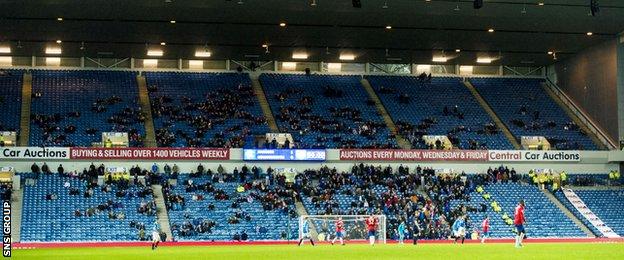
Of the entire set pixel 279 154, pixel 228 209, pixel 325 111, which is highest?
pixel 325 111

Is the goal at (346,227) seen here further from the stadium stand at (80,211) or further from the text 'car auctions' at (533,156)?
the text 'car auctions' at (533,156)

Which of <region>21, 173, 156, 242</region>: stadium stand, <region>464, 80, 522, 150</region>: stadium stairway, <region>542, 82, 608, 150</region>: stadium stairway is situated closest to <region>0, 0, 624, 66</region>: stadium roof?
<region>464, 80, 522, 150</region>: stadium stairway

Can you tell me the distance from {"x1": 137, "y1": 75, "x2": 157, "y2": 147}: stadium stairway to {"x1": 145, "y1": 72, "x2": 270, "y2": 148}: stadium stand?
33 cm

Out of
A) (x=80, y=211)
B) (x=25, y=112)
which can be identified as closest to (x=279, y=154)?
(x=80, y=211)

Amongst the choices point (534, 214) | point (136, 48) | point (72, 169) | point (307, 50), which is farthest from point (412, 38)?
point (72, 169)

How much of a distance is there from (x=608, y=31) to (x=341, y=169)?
19.7 m

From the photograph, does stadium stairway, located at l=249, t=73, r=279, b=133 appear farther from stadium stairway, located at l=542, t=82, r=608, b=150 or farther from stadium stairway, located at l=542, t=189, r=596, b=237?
stadium stairway, located at l=542, t=82, r=608, b=150

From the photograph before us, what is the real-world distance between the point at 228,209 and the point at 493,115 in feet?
84.4

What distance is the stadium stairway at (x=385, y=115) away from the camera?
6950 centimetres

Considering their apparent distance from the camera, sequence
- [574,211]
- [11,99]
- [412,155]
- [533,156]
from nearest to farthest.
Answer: [574,211] → [412,155] → [11,99] → [533,156]

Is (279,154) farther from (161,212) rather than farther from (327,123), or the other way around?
(161,212)

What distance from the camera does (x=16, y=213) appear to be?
2205 inches

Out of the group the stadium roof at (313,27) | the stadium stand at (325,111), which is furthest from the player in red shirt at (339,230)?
the stadium stand at (325,111)

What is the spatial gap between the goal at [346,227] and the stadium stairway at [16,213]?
15.4 meters
